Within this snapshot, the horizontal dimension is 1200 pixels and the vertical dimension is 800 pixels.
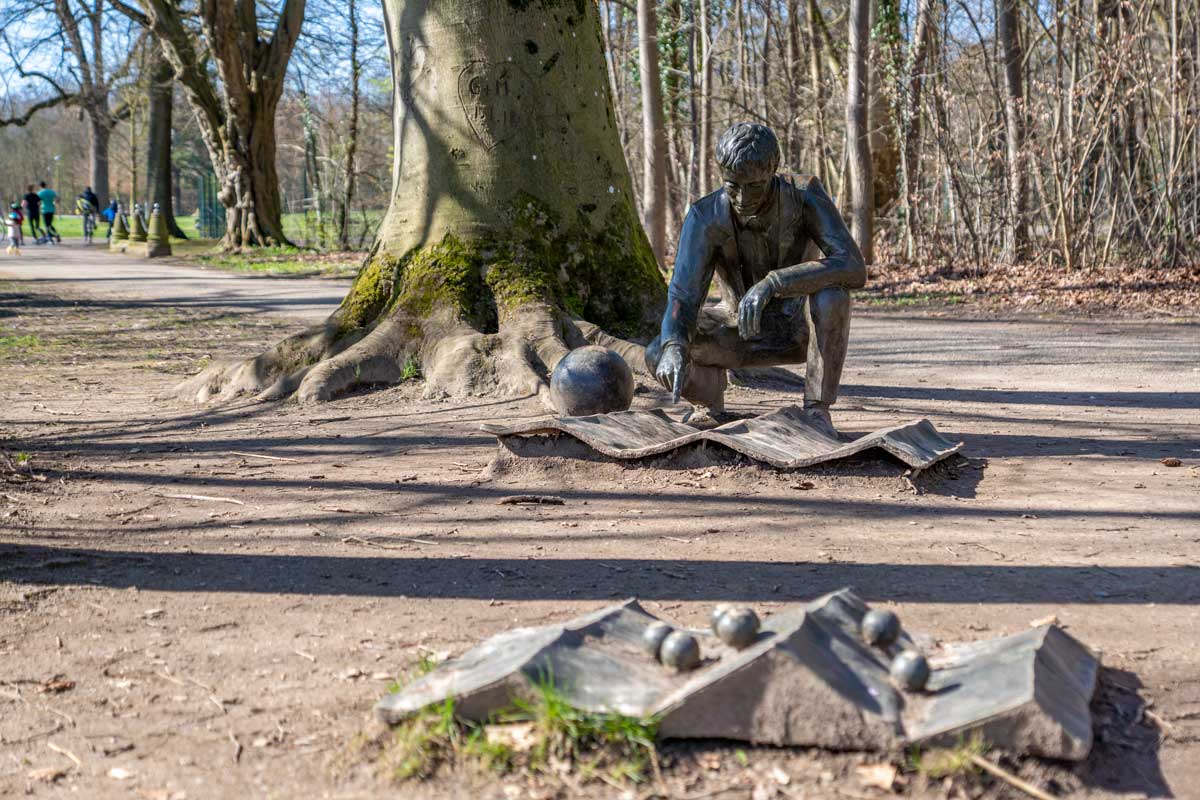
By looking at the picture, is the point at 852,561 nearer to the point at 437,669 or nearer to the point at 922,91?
the point at 437,669

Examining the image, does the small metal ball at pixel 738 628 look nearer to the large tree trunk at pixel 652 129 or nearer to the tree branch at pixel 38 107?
the large tree trunk at pixel 652 129

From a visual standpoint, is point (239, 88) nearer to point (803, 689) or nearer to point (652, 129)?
point (652, 129)

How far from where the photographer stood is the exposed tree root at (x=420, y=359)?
25.6ft

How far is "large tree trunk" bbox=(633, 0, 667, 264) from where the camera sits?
18.0 meters

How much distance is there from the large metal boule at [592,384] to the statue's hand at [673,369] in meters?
0.56

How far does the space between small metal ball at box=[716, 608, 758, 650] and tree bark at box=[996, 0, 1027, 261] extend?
576 inches

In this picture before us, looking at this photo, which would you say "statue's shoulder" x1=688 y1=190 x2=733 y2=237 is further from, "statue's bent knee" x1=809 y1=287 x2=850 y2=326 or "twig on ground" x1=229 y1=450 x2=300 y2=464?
"twig on ground" x1=229 y1=450 x2=300 y2=464

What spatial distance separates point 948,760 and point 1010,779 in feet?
0.41

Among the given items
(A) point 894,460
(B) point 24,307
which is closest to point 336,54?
(B) point 24,307

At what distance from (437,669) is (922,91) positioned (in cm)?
1610

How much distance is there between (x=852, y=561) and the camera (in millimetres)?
4418

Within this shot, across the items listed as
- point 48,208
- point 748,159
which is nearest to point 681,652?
point 748,159

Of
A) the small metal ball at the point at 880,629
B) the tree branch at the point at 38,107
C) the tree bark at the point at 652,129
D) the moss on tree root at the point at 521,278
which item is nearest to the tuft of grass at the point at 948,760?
the small metal ball at the point at 880,629

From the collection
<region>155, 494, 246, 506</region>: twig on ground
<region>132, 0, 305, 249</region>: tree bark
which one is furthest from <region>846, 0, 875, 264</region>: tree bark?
<region>132, 0, 305, 249</region>: tree bark
